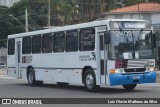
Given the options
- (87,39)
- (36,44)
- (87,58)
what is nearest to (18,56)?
(36,44)

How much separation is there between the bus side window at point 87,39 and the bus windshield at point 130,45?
1.22m

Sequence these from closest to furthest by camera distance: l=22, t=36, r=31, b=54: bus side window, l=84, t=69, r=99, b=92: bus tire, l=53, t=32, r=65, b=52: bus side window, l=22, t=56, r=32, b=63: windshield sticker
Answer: l=84, t=69, r=99, b=92: bus tire < l=53, t=32, r=65, b=52: bus side window < l=22, t=56, r=32, b=63: windshield sticker < l=22, t=36, r=31, b=54: bus side window

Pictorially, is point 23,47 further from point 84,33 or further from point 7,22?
point 7,22

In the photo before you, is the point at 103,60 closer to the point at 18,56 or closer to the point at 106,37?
the point at 106,37

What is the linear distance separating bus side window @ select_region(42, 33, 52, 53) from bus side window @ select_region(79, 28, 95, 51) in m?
3.34

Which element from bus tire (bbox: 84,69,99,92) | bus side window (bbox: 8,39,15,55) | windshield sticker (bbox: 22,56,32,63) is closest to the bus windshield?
bus tire (bbox: 84,69,99,92)

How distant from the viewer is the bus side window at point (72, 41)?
20906 millimetres

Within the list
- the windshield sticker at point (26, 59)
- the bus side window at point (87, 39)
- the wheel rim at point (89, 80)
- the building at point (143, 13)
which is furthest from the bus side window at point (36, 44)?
the building at point (143, 13)

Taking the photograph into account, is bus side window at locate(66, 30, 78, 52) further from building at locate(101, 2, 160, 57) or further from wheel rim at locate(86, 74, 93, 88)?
building at locate(101, 2, 160, 57)

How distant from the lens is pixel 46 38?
23953 mm

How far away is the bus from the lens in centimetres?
1856

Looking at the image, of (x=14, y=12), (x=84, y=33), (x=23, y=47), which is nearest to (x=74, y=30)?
(x=84, y=33)

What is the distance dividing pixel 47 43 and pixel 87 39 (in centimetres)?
425

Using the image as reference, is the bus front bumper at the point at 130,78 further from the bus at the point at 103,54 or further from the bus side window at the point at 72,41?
the bus side window at the point at 72,41
